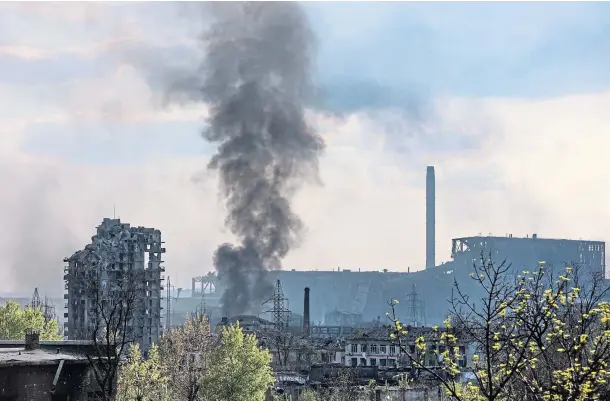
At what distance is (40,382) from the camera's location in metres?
24.9

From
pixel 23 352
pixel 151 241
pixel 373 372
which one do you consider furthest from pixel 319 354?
pixel 23 352

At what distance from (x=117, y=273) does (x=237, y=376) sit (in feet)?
179

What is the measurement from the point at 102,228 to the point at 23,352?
70.4 metres

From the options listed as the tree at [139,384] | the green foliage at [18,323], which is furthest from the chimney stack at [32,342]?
the green foliage at [18,323]

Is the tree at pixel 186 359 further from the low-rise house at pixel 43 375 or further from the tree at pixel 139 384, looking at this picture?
the low-rise house at pixel 43 375

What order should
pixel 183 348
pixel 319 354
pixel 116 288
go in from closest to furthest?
pixel 183 348 < pixel 319 354 < pixel 116 288

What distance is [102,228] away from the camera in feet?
315

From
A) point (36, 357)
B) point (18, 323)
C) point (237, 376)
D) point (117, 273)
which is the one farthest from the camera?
point (117, 273)

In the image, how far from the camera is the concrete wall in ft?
79.4

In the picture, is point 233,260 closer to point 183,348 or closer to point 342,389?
point 183,348

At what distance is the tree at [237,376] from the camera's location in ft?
127

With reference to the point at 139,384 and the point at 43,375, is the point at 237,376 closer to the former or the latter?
the point at 139,384

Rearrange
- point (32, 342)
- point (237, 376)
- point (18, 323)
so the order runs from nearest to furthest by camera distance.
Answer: point (32, 342) < point (237, 376) < point (18, 323)

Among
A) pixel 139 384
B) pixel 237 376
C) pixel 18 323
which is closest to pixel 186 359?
pixel 18 323
